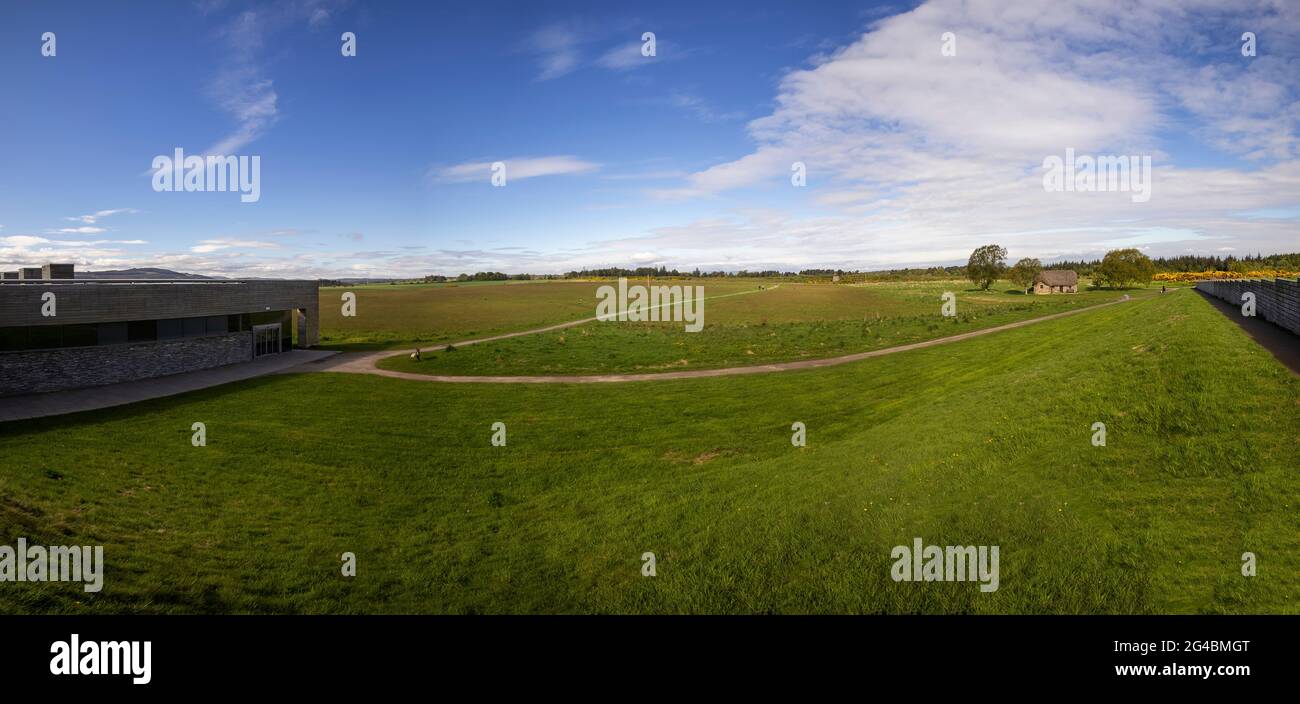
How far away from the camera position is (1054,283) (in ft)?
367

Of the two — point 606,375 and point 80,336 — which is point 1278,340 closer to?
point 606,375

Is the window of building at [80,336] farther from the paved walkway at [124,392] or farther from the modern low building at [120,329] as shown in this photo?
the paved walkway at [124,392]

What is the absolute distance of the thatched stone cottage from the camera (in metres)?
112

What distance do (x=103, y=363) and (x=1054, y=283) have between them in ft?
462

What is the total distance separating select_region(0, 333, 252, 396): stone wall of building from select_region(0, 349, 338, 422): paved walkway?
49 centimetres

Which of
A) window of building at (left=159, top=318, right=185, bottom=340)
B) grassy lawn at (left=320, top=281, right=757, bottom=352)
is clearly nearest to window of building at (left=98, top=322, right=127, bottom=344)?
window of building at (left=159, top=318, right=185, bottom=340)

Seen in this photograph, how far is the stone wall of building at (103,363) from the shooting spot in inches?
939

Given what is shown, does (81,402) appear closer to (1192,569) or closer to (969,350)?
(1192,569)

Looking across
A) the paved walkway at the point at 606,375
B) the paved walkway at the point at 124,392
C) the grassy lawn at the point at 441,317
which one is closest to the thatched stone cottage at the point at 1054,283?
the grassy lawn at the point at 441,317

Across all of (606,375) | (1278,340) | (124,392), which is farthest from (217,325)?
(1278,340)
